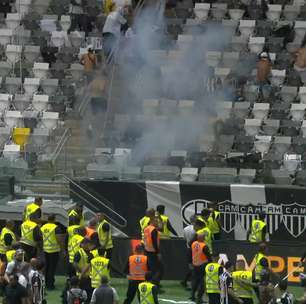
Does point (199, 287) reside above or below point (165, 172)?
below

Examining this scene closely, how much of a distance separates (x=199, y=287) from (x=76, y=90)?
9.73 m

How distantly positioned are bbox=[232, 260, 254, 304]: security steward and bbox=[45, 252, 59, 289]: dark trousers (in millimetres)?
4418

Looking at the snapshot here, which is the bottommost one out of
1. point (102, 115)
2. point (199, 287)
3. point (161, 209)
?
point (199, 287)

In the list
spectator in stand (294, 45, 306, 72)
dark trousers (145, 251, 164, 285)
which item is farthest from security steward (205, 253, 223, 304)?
spectator in stand (294, 45, 306, 72)

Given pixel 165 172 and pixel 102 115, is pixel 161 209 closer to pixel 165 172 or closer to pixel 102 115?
pixel 165 172

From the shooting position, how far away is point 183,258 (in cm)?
2753

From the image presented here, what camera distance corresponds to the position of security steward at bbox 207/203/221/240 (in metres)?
27.5

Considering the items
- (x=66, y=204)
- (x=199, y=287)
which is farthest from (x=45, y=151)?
(x=199, y=287)

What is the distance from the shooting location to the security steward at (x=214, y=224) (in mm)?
27453

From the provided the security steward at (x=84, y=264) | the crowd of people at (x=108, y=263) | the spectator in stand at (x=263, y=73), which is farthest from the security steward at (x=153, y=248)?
the spectator in stand at (x=263, y=73)

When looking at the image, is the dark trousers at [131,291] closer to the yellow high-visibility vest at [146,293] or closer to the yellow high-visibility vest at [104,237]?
the yellow high-visibility vest at [146,293]

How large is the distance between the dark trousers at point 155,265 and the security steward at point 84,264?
180cm

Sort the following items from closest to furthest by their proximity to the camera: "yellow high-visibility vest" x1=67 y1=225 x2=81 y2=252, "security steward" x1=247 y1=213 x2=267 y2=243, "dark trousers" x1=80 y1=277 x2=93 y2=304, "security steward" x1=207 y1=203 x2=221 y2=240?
1. "dark trousers" x1=80 y1=277 x2=93 y2=304
2. "yellow high-visibility vest" x1=67 y1=225 x2=81 y2=252
3. "security steward" x1=247 y1=213 x2=267 y2=243
4. "security steward" x1=207 y1=203 x2=221 y2=240

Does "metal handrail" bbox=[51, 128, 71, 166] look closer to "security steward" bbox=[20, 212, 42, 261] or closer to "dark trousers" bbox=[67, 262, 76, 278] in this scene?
"security steward" bbox=[20, 212, 42, 261]
